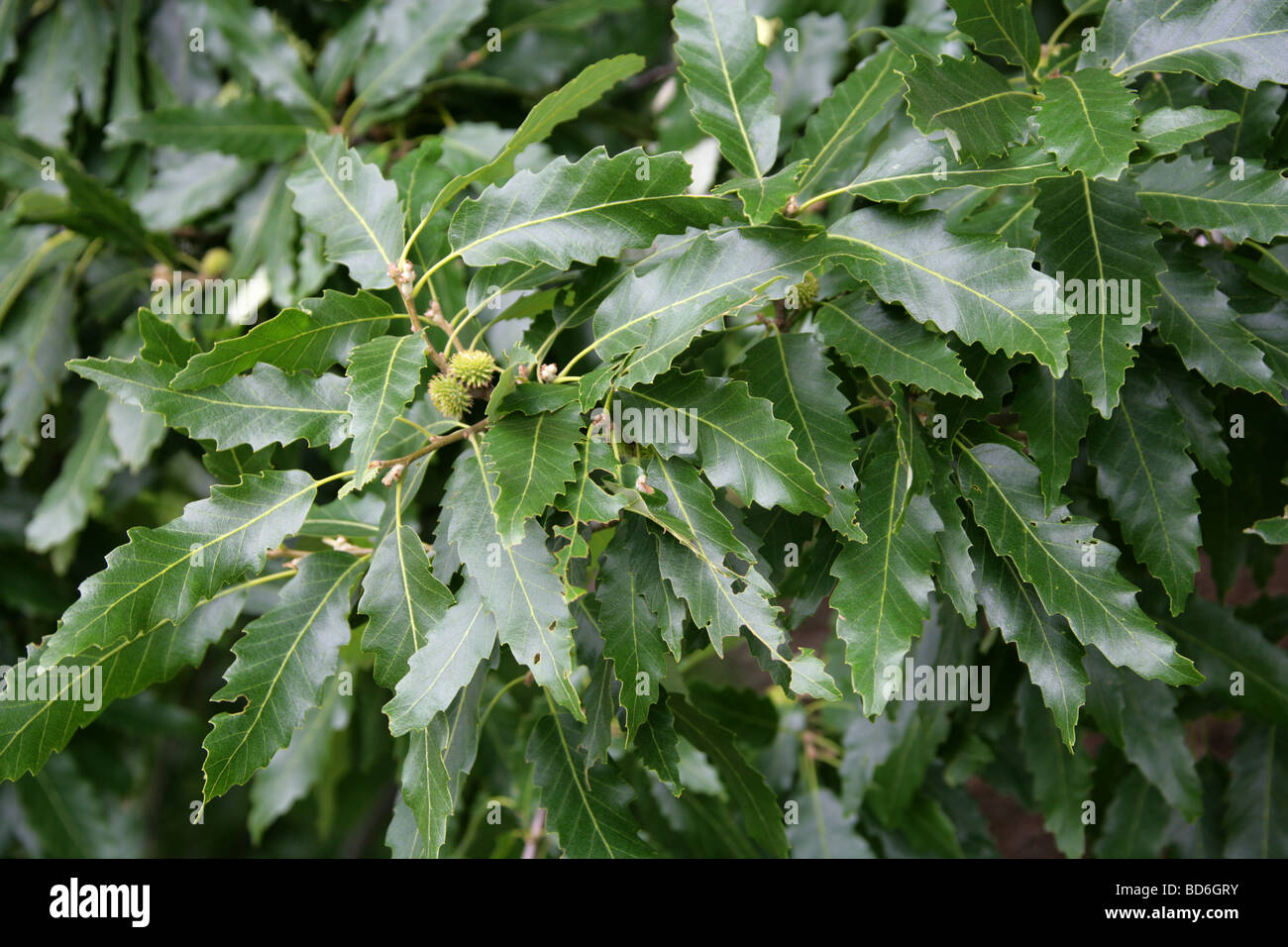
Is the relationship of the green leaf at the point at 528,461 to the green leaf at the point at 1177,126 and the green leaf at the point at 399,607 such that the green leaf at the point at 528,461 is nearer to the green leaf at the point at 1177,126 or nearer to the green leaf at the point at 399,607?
the green leaf at the point at 399,607

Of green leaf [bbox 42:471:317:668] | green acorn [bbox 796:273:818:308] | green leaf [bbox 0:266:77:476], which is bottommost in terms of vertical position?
green leaf [bbox 42:471:317:668]

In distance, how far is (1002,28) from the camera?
0.80 metres

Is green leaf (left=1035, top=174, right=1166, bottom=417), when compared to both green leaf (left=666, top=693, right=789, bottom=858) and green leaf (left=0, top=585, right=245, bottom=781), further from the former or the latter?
green leaf (left=0, top=585, right=245, bottom=781)

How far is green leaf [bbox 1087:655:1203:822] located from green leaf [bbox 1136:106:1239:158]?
0.60m

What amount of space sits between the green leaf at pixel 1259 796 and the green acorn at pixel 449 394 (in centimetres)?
113

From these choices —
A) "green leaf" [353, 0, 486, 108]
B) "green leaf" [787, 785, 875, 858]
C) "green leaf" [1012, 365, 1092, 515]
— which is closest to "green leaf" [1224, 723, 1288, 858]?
"green leaf" [787, 785, 875, 858]

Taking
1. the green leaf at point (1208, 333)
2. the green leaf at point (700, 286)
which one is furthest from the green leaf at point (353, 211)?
the green leaf at point (1208, 333)

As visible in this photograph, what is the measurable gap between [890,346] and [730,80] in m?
0.26

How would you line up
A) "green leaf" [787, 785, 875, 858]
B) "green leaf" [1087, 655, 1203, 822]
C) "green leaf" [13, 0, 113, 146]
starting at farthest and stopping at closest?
"green leaf" [13, 0, 113, 146] → "green leaf" [787, 785, 875, 858] → "green leaf" [1087, 655, 1203, 822]

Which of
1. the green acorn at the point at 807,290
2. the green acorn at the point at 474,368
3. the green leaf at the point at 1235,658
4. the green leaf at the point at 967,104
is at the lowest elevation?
the green leaf at the point at 1235,658

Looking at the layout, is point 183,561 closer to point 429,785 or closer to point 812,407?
point 429,785

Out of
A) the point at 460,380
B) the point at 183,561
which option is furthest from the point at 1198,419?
the point at 183,561

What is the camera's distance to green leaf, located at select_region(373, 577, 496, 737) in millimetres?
698

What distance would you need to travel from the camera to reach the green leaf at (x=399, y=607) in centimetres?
77
